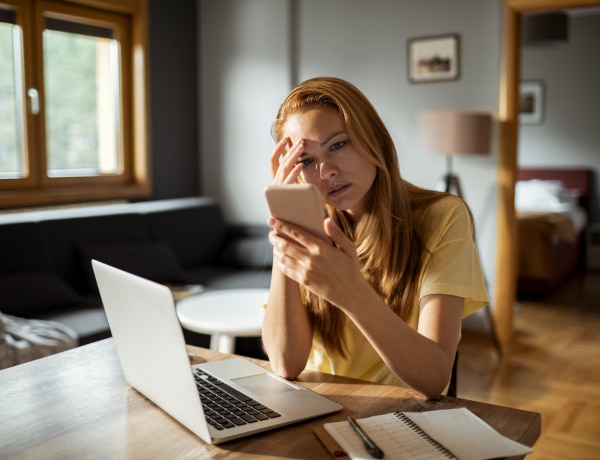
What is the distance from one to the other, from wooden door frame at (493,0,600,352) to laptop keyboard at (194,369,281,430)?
121 inches

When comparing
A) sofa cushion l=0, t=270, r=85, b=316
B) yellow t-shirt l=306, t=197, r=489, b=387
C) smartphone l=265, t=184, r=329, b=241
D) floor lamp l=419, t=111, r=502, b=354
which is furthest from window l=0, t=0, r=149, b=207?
smartphone l=265, t=184, r=329, b=241

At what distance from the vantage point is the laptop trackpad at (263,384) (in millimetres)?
1160

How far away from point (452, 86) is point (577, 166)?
3654 mm

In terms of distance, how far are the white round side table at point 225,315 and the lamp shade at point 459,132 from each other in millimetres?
1484

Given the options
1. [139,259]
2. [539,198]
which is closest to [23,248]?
[139,259]

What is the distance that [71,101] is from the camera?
13.7 feet

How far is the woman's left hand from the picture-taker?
1015mm

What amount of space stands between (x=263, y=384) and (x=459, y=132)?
289cm

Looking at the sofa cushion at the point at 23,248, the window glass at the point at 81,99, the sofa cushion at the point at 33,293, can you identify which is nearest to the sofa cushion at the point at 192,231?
the window glass at the point at 81,99

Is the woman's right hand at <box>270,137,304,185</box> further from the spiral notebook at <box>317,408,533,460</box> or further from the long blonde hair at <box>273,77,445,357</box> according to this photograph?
the spiral notebook at <box>317,408,533,460</box>

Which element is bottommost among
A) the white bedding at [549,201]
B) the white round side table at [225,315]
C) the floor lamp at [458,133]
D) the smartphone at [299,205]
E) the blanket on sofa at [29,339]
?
the blanket on sofa at [29,339]

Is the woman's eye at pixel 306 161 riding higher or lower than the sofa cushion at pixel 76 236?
higher

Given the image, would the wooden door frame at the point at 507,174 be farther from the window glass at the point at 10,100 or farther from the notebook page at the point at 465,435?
the notebook page at the point at 465,435

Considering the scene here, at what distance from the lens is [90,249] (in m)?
3.56
